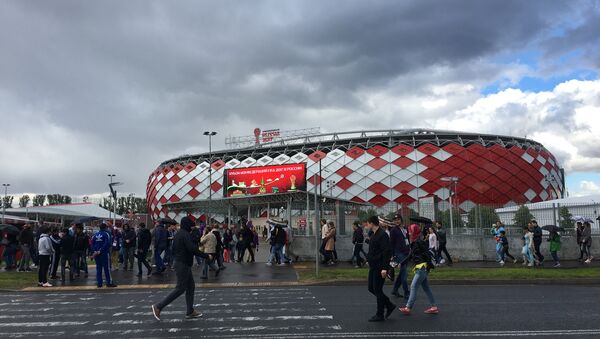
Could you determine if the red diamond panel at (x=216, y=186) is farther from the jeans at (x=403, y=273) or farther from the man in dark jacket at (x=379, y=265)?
the man in dark jacket at (x=379, y=265)

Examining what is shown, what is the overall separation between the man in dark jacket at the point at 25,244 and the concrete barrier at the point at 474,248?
375 inches

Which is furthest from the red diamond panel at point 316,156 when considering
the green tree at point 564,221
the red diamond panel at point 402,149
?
the green tree at point 564,221

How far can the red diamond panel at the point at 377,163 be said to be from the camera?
76812mm

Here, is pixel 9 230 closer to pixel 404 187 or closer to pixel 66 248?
pixel 66 248

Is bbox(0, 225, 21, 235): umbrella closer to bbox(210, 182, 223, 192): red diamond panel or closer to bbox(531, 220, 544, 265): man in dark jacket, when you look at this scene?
bbox(531, 220, 544, 265): man in dark jacket

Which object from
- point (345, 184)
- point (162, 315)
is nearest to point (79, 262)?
point (162, 315)

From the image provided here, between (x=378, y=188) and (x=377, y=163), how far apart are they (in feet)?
13.5

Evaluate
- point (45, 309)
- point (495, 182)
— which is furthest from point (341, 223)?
point (495, 182)

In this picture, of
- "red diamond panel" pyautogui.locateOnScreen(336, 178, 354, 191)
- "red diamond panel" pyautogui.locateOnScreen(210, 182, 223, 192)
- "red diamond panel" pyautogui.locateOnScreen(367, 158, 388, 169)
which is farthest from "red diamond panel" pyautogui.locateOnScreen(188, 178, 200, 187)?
"red diamond panel" pyautogui.locateOnScreen(367, 158, 388, 169)

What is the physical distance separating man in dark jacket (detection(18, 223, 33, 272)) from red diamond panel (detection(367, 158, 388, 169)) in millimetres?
64331

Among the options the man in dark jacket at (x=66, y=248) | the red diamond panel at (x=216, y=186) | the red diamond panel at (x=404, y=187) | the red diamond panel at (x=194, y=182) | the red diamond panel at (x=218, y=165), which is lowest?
the man in dark jacket at (x=66, y=248)

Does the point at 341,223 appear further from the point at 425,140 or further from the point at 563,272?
the point at 425,140

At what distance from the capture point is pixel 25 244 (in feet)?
52.5

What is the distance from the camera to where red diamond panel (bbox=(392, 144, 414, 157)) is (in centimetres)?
7681
